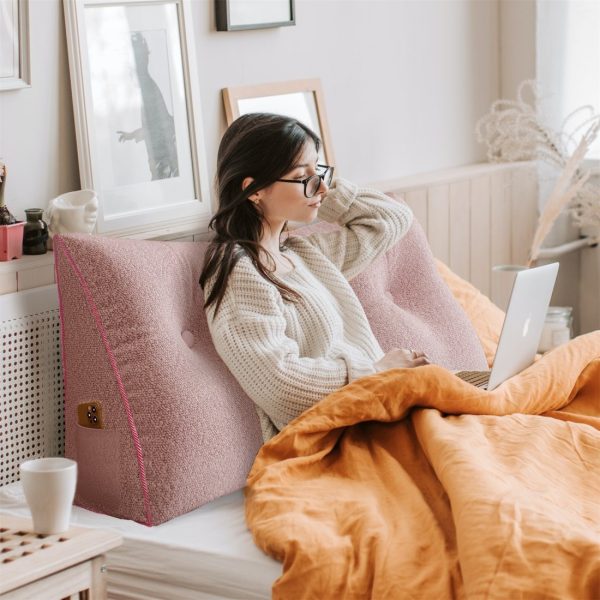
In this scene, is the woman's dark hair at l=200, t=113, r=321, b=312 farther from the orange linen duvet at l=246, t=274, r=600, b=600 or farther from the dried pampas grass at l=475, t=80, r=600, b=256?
the dried pampas grass at l=475, t=80, r=600, b=256

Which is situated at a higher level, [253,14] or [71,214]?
[253,14]

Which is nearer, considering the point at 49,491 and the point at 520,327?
the point at 49,491

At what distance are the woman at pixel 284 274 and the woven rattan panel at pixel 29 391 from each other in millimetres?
301

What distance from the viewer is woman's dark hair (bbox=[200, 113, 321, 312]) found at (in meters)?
2.12

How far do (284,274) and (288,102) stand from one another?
73cm

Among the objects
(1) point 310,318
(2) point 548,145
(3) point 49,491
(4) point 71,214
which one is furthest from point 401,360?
(2) point 548,145

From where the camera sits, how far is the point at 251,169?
214 cm

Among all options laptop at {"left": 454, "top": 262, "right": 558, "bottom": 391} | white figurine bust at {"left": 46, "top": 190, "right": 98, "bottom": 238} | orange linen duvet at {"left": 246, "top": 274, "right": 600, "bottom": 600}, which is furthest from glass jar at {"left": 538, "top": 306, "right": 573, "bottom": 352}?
white figurine bust at {"left": 46, "top": 190, "right": 98, "bottom": 238}

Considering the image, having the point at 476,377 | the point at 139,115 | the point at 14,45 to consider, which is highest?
the point at 14,45

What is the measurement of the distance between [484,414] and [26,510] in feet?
2.65

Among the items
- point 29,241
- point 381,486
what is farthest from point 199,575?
point 29,241

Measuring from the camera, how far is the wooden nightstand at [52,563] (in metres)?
1.45

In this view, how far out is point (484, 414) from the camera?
196 centimetres

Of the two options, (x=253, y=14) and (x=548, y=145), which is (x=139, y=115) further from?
(x=548, y=145)
